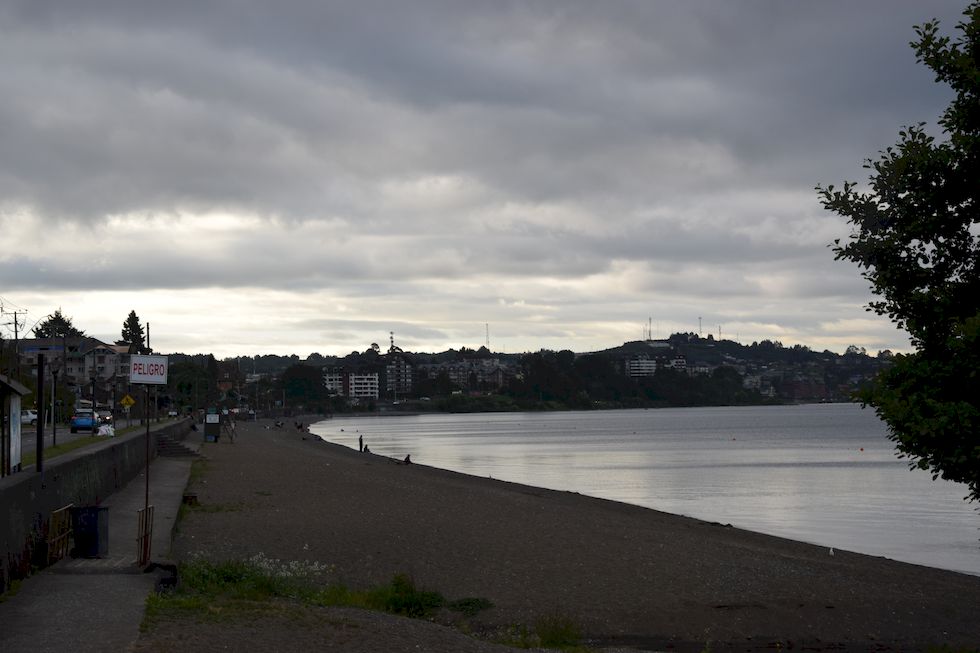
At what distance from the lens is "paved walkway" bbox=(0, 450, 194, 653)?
34.7ft

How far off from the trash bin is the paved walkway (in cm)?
26

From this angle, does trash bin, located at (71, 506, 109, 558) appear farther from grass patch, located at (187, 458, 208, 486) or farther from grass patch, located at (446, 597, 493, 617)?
grass patch, located at (187, 458, 208, 486)

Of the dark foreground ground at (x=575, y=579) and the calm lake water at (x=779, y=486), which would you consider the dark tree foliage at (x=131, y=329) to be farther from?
the dark foreground ground at (x=575, y=579)

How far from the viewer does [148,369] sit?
17.8 metres

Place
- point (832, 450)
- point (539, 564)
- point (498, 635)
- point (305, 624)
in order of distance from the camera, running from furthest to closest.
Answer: point (832, 450), point (539, 564), point (498, 635), point (305, 624)

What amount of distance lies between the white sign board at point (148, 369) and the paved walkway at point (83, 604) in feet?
9.26

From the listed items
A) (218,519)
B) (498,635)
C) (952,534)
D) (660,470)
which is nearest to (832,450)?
(660,470)

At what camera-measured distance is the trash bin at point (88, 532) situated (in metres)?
15.8

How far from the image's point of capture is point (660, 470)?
66812mm

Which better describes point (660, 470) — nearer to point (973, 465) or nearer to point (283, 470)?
point (283, 470)

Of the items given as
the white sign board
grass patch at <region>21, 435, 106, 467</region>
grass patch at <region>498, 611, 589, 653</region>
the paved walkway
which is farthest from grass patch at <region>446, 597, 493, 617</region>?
grass patch at <region>21, 435, 106, 467</region>

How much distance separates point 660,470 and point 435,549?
45681 millimetres

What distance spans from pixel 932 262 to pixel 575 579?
933cm

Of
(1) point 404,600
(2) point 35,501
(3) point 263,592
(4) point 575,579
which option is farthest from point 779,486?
(2) point 35,501
